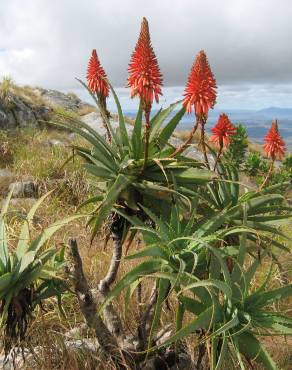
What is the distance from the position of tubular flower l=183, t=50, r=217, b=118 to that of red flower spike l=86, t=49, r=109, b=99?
0.66m

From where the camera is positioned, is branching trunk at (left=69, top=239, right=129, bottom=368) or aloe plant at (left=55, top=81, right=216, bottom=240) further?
branching trunk at (left=69, top=239, right=129, bottom=368)

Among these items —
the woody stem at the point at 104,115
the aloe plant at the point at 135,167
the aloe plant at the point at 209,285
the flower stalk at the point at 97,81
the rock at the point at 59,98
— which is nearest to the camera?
the aloe plant at the point at 209,285

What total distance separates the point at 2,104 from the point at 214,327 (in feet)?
43.1

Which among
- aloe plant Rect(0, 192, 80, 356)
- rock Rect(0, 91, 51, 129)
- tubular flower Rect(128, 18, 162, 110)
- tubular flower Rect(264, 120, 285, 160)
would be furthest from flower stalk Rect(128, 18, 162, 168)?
rock Rect(0, 91, 51, 129)

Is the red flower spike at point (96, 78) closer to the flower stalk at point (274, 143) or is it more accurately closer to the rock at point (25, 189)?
the flower stalk at point (274, 143)

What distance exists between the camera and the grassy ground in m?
3.70

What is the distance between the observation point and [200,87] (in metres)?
2.83

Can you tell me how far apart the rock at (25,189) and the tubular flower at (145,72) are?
6946mm

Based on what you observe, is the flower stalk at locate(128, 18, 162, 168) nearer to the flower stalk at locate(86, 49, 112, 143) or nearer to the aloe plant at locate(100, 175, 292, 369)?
the aloe plant at locate(100, 175, 292, 369)

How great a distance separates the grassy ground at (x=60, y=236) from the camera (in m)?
3.70

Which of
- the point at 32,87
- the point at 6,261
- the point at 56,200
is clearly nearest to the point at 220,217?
the point at 6,261

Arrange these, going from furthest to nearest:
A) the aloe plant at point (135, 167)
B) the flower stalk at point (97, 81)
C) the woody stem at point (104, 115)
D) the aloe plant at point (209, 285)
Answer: the flower stalk at point (97, 81) → the woody stem at point (104, 115) → the aloe plant at point (135, 167) → the aloe plant at point (209, 285)

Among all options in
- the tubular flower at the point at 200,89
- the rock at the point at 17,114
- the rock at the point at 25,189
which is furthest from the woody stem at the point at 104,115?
the rock at the point at 17,114

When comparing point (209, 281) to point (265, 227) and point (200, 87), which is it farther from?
point (200, 87)
